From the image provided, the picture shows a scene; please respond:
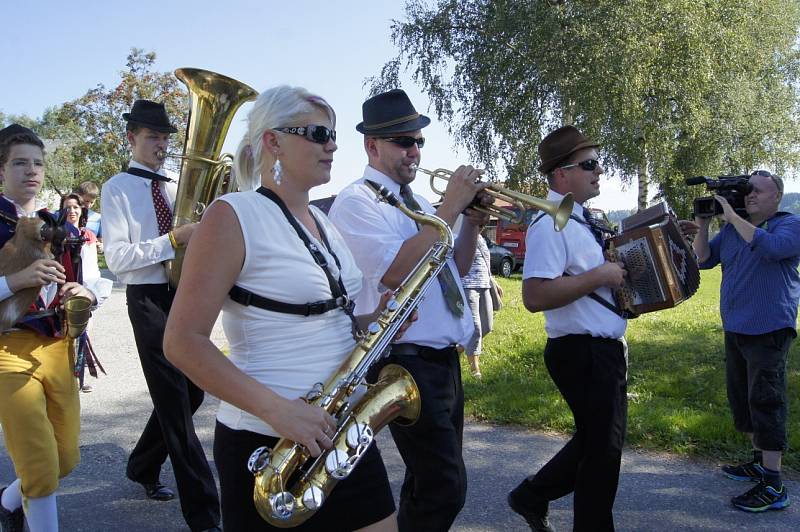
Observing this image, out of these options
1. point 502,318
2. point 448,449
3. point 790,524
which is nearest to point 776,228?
point 790,524

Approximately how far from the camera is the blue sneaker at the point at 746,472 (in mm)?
4594

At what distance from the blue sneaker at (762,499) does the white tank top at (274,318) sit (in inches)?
129

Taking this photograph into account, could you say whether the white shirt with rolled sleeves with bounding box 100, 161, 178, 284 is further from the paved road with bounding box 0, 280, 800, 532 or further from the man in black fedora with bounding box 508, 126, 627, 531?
the man in black fedora with bounding box 508, 126, 627, 531

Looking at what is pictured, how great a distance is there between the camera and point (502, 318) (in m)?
11.6

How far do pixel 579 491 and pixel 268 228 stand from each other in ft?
7.64

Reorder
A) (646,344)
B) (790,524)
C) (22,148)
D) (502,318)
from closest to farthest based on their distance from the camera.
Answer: (22,148)
(790,524)
(646,344)
(502,318)

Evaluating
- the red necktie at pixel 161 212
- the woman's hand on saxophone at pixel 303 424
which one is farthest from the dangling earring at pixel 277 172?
the red necktie at pixel 161 212

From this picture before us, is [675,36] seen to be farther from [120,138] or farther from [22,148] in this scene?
[120,138]

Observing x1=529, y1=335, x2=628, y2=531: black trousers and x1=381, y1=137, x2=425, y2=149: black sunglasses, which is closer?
x1=381, y1=137, x2=425, y2=149: black sunglasses

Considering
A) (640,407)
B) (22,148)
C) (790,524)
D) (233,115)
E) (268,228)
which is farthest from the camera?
(640,407)

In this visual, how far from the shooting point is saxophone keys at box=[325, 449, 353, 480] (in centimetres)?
200

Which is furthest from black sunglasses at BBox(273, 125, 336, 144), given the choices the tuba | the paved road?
the paved road

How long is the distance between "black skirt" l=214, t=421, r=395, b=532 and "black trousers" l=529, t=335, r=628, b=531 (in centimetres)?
160

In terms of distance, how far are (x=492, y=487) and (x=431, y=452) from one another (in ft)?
6.12
